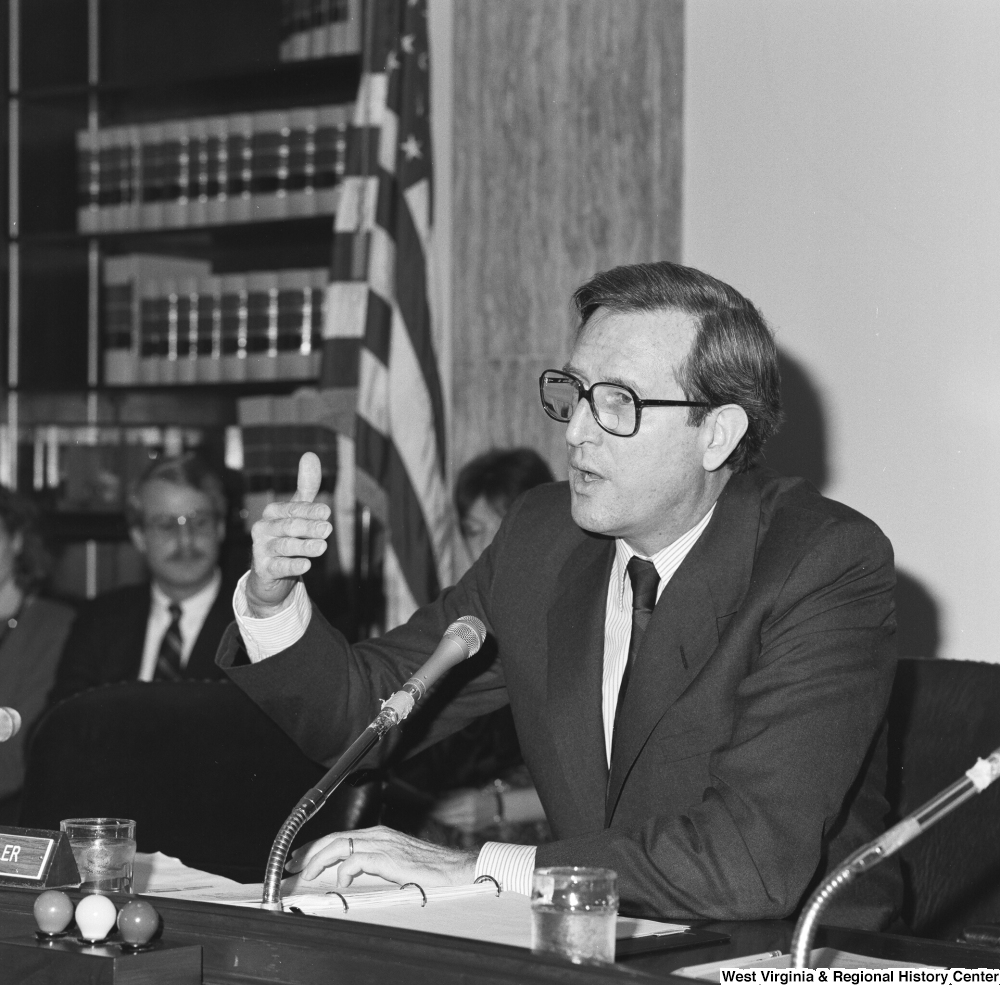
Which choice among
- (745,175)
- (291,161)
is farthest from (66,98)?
(745,175)

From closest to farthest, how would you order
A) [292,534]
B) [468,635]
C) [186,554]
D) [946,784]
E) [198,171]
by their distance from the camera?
1. [468,635]
2. [292,534]
3. [946,784]
4. [186,554]
5. [198,171]

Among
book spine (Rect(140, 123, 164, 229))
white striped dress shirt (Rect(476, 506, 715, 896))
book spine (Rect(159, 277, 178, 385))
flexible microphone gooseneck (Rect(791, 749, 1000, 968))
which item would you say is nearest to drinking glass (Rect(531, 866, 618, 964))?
flexible microphone gooseneck (Rect(791, 749, 1000, 968))

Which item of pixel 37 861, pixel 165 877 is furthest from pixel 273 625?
pixel 37 861

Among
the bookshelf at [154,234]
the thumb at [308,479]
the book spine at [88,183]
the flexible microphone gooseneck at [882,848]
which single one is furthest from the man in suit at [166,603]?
the flexible microphone gooseneck at [882,848]

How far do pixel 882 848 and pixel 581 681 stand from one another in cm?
97

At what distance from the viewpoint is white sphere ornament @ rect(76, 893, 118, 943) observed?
135cm

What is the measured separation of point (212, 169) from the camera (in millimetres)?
4852

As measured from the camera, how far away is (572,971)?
1.23 meters

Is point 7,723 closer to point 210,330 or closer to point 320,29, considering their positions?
point 210,330

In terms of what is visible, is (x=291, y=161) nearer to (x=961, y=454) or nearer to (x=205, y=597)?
(x=205, y=597)

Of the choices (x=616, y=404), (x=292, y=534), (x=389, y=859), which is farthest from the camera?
(x=616, y=404)

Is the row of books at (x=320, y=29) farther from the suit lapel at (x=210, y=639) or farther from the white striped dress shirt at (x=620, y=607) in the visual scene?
the white striped dress shirt at (x=620, y=607)

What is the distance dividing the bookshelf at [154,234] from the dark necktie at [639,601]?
264cm

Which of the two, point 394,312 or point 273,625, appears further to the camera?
point 394,312
